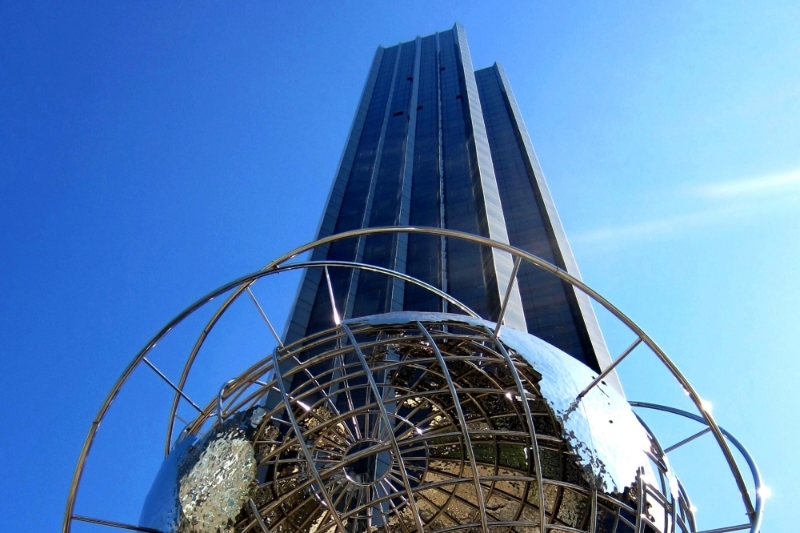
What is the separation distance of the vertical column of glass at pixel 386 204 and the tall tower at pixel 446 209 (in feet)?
0.20

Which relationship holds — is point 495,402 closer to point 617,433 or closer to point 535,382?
point 535,382

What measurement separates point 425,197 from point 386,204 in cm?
182

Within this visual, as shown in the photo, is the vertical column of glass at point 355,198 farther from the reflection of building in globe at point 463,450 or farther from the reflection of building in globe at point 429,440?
the reflection of building in globe at point 463,450

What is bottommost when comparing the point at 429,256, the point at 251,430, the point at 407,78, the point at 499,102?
the point at 251,430

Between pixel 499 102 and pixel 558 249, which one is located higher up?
pixel 499 102

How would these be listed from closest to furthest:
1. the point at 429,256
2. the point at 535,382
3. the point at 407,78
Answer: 1. the point at 535,382
2. the point at 429,256
3. the point at 407,78

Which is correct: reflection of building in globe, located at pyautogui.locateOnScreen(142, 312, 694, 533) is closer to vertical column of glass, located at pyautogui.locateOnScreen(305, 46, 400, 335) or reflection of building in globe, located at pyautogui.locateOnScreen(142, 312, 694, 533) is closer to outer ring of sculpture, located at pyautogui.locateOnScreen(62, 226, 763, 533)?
outer ring of sculpture, located at pyautogui.locateOnScreen(62, 226, 763, 533)

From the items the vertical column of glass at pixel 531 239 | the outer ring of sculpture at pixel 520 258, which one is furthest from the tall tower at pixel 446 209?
the outer ring of sculpture at pixel 520 258

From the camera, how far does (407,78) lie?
48062 millimetres

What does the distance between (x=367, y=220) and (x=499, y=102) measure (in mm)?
19906

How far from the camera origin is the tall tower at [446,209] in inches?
773

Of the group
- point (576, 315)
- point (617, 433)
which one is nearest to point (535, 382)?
point (617, 433)

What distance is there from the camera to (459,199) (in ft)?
A: 90.6

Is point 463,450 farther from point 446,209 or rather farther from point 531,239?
point 446,209
